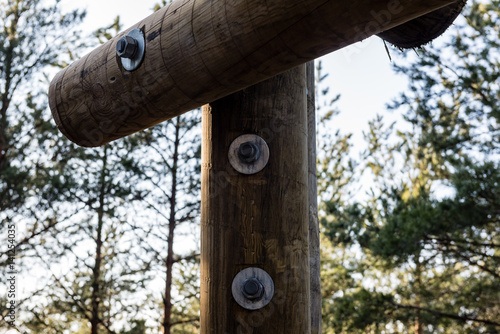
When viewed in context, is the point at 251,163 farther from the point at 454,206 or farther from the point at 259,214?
the point at 454,206

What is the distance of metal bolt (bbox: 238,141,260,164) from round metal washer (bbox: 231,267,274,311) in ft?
0.89

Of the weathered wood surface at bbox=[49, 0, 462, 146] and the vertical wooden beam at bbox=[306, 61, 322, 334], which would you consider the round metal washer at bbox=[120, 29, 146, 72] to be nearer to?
the weathered wood surface at bbox=[49, 0, 462, 146]

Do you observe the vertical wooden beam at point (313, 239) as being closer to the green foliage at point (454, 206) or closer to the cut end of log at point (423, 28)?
the cut end of log at point (423, 28)

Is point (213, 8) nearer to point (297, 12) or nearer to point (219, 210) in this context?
point (297, 12)

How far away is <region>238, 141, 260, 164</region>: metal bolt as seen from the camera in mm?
1299

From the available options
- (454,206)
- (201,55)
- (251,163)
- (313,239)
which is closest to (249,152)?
(251,163)

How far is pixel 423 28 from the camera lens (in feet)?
4.65

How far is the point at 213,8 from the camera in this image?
1.09 m

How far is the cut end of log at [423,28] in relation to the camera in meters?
1.38

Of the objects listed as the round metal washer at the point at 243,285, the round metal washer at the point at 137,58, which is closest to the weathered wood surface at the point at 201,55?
the round metal washer at the point at 137,58

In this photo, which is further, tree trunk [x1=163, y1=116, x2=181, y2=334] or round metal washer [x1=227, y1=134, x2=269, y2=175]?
tree trunk [x1=163, y1=116, x2=181, y2=334]

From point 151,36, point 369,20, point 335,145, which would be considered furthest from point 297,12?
point 335,145

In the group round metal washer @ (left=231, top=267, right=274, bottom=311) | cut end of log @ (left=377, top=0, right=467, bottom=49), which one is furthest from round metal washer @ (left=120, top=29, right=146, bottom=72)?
cut end of log @ (left=377, top=0, right=467, bottom=49)

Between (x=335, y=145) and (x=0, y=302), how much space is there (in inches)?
313
